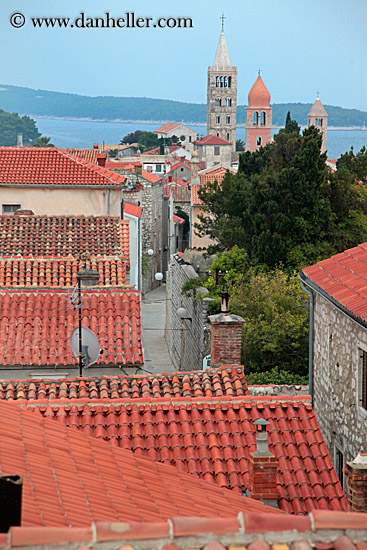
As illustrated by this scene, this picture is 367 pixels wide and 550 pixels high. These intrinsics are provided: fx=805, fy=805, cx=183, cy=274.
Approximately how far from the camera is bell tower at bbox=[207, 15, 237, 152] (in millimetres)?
150375

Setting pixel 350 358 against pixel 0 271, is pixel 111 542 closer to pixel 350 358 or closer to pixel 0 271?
pixel 350 358

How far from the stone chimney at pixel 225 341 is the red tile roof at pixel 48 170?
1557 cm

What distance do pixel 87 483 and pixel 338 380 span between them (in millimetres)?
6087

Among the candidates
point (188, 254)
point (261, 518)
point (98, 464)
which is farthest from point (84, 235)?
point (188, 254)

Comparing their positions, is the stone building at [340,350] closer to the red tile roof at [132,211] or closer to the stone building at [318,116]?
the red tile roof at [132,211]

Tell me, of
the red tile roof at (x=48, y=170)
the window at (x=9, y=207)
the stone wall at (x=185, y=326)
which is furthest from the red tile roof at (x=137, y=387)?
the window at (x=9, y=207)

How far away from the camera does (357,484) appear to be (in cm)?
757

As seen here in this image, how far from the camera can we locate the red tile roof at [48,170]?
27.8 meters

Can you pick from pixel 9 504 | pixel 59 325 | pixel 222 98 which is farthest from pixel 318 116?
pixel 9 504

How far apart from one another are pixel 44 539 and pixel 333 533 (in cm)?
144

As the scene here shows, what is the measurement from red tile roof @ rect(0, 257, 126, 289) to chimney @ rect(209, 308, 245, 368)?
531 centimetres

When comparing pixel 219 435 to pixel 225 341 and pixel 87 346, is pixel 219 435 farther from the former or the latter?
pixel 87 346

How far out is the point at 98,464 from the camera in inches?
286

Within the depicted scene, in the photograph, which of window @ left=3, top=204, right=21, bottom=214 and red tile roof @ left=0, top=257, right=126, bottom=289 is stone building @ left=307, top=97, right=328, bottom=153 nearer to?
window @ left=3, top=204, right=21, bottom=214
